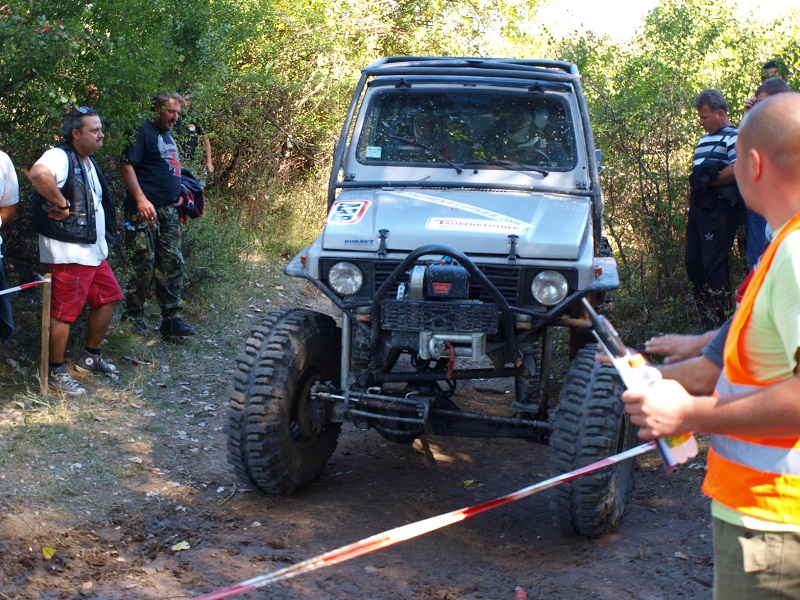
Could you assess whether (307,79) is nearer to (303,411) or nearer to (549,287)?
(303,411)

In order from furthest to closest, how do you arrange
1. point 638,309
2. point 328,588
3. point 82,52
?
1. point 638,309
2. point 82,52
3. point 328,588

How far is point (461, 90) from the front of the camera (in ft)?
17.0

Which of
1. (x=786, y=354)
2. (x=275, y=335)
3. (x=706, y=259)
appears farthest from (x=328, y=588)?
(x=706, y=259)

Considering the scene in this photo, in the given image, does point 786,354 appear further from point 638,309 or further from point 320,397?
point 638,309

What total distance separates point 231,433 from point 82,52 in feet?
9.48

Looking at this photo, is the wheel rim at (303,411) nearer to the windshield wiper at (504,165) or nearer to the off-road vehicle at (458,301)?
the off-road vehicle at (458,301)

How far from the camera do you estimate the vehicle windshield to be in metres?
5.11

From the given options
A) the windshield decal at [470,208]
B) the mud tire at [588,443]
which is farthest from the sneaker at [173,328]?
the mud tire at [588,443]

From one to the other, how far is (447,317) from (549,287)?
0.52 m

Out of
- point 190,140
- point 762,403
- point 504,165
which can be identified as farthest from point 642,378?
point 190,140

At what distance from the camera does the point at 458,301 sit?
4.04 meters

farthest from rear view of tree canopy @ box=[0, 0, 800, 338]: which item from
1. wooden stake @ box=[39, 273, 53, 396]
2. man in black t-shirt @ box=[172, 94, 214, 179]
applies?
wooden stake @ box=[39, 273, 53, 396]

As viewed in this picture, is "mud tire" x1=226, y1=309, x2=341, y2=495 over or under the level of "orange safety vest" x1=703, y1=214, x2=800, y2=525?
under

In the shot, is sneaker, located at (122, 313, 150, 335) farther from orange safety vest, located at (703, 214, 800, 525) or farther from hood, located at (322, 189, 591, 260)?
orange safety vest, located at (703, 214, 800, 525)
